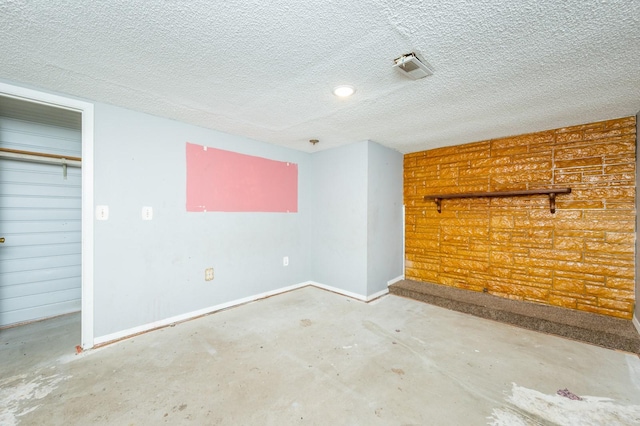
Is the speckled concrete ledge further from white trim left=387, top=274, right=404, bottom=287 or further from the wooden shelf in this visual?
the wooden shelf

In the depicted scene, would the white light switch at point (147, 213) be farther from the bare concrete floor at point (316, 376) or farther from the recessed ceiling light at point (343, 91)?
the recessed ceiling light at point (343, 91)

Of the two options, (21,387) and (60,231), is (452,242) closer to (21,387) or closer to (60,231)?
(21,387)

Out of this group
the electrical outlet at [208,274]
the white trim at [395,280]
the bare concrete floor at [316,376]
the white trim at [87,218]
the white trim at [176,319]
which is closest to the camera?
the bare concrete floor at [316,376]

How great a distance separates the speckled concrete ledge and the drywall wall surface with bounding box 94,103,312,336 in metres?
2.49

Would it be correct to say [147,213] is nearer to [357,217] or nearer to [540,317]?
[357,217]

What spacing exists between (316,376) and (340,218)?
2275 millimetres

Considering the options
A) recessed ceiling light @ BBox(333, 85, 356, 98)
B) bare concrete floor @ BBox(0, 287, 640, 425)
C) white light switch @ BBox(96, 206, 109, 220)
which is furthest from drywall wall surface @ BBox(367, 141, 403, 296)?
white light switch @ BBox(96, 206, 109, 220)

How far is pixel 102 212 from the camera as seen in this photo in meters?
2.30

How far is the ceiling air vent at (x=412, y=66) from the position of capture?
160cm

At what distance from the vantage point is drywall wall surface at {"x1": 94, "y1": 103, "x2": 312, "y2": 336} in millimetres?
2330

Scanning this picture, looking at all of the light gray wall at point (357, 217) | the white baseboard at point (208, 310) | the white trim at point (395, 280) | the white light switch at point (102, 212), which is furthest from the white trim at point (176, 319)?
the white trim at point (395, 280)

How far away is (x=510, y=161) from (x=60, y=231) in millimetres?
5708

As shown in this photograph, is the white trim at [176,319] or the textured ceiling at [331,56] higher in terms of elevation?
the textured ceiling at [331,56]

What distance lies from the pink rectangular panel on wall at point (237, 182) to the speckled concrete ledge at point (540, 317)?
93.6 inches
